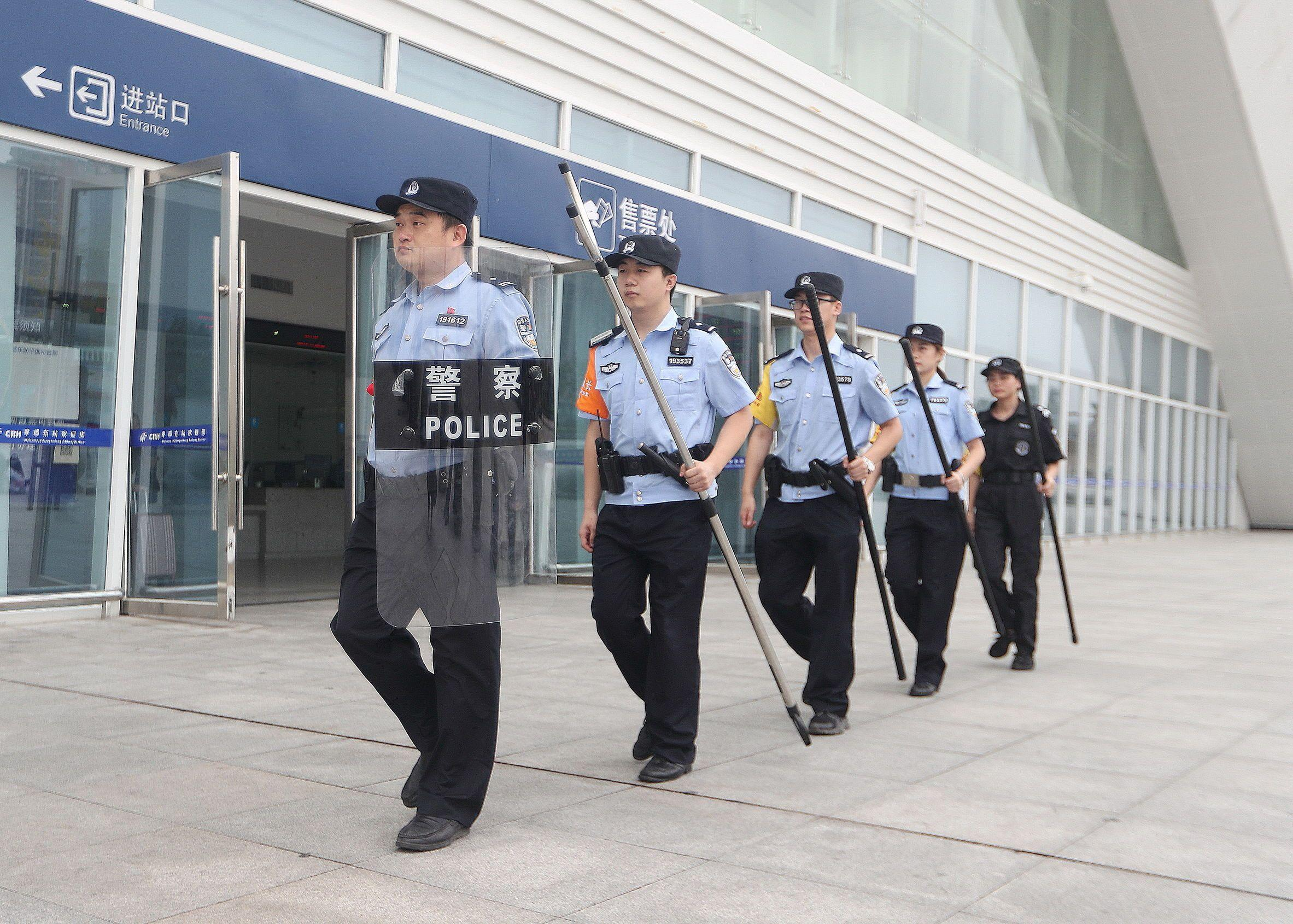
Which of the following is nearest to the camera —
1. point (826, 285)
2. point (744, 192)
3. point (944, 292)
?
point (826, 285)

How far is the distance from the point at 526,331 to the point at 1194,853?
2.36 meters

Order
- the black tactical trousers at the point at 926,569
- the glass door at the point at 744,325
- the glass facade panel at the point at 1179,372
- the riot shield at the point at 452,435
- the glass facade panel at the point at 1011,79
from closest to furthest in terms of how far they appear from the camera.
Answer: the riot shield at the point at 452,435, the black tactical trousers at the point at 926,569, the glass door at the point at 744,325, the glass facade panel at the point at 1011,79, the glass facade panel at the point at 1179,372

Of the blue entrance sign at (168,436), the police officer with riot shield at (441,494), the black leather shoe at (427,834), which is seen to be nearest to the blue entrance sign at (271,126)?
the blue entrance sign at (168,436)

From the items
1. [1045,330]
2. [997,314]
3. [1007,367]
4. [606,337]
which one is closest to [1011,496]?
[1007,367]

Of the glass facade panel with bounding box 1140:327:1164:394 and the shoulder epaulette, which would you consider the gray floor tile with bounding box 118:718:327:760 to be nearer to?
the shoulder epaulette

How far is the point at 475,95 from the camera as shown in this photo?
10430mm

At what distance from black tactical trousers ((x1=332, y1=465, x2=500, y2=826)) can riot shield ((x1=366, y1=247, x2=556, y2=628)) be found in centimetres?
8

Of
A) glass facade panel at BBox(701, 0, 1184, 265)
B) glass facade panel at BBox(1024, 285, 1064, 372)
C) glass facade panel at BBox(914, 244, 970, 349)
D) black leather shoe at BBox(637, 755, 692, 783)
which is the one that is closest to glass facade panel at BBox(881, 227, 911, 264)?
glass facade panel at BBox(914, 244, 970, 349)

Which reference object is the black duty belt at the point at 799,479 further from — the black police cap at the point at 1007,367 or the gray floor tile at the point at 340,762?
the black police cap at the point at 1007,367

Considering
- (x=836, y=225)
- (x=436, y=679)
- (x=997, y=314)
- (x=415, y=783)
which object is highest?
(x=836, y=225)

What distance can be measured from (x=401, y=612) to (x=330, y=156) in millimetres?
6318

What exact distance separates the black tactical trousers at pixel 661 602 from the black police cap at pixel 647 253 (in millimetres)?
858

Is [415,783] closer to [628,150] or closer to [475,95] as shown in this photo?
[475,95]

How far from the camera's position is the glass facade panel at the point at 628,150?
11.6 metres
